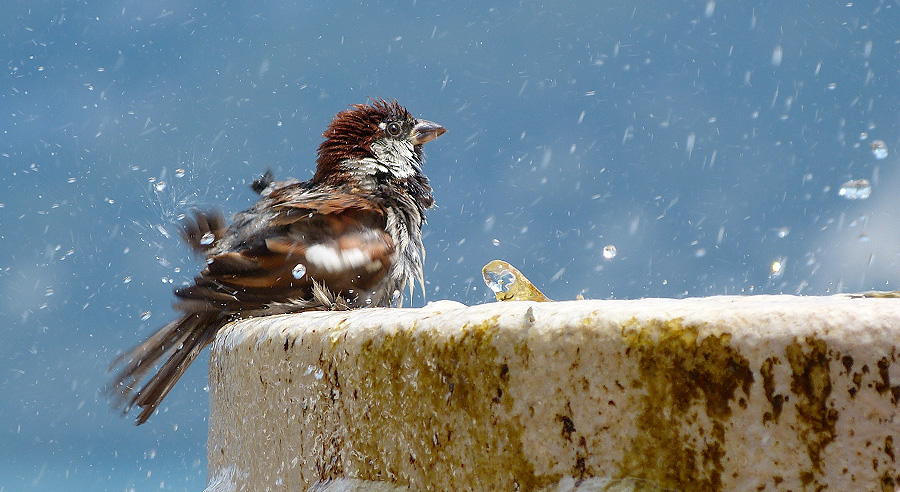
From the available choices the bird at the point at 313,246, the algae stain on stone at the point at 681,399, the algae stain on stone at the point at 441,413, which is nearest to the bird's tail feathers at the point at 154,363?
the bird at the point at 313,246

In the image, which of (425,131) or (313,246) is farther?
(425,131)

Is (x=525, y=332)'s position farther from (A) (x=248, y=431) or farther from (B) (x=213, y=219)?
(B) (x=213, y=219)

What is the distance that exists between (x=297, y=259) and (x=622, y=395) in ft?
7.25

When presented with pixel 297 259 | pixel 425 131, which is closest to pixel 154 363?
pixel 297 259

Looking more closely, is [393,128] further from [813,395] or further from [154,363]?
[813,395]

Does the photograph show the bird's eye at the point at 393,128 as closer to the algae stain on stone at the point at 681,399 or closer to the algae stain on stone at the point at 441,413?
the algae stain on stone at the point at 441,413

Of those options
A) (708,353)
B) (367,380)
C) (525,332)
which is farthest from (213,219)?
(708,353)

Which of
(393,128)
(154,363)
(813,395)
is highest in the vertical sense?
(393,128)

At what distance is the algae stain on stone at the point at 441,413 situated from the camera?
4.40ft

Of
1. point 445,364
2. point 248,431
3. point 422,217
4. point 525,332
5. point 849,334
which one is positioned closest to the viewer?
point 849,334

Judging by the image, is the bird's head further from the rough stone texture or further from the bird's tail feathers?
the rough stone texture

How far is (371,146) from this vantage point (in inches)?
170

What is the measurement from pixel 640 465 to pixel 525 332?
31cm

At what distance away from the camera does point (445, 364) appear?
55.9 inches
